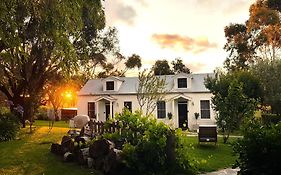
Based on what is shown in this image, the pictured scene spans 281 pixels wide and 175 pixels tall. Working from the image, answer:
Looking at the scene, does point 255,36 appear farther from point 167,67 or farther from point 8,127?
point 8,127

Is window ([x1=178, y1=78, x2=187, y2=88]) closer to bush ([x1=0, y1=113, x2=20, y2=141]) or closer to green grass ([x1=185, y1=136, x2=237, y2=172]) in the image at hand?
green grass ([x1=185, y1=136, x2=237, y2=172])

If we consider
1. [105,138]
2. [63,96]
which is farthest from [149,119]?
[63,96]

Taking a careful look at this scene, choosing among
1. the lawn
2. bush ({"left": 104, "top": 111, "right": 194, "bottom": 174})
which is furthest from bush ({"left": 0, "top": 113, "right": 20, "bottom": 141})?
bush ({"left": 104, "top": 111, "right": 194, "bottom": 174})

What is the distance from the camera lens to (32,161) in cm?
1263

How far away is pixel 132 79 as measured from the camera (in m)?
36.8

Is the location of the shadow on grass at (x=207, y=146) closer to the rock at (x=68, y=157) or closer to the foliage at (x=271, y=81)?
the rock at (x=68, y=157)

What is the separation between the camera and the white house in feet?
104

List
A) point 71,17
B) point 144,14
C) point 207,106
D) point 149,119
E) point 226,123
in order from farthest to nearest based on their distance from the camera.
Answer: point 207,106 → point 226,123 → point 144,14 → point 149,119 → point 71,17

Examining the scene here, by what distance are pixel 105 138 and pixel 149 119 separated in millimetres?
1958

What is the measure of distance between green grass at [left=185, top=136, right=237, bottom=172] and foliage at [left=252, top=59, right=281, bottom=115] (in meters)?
11.4

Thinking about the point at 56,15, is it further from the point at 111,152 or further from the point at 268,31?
the point at 268,31

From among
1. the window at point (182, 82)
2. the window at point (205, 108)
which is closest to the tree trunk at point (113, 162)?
the window at point (205, 108)

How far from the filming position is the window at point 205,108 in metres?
31.3

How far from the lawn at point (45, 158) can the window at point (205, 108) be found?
45.4 feet
